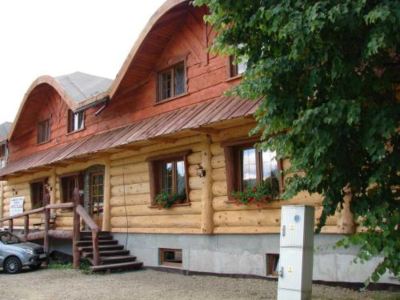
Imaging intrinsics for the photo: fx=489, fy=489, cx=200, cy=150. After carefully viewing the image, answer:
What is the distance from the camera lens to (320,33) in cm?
574

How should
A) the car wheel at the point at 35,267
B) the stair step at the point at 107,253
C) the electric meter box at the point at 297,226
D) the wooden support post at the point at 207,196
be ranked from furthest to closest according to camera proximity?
1. the car wheel at the point at 35,267
2. the stair step at the point at 107,253
3. the wooden support post at the point at 207,196
4. the electric meter box at the point at 297,226

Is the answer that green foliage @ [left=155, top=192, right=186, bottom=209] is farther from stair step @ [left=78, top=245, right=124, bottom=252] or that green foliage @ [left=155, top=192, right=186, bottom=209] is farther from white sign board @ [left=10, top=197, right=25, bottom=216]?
white sign board @ [left=10, top=197, right=25, bottom=216]

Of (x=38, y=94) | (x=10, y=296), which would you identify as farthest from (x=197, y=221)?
(x=38, y=94)

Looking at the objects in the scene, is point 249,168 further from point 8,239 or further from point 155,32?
point 8,239

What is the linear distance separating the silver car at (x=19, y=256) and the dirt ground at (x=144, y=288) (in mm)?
→ 1415

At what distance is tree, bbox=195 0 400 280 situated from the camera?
18.1 ft

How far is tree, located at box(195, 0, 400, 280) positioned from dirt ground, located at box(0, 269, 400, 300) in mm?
3184

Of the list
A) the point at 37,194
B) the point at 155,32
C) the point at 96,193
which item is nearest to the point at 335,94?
the point at 155,32

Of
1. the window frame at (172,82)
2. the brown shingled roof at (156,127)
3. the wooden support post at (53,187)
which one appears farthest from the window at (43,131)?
the window frame at (172,82)

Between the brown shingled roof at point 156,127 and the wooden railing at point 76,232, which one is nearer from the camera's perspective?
the brown shingled roof at point 156,127

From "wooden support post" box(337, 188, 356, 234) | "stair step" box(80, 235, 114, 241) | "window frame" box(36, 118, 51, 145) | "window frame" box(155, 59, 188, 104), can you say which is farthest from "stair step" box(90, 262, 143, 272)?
"window frame" box(36, 118, 51, 145)

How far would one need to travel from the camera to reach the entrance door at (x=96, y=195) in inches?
691

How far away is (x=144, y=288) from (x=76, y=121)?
33.2 feet

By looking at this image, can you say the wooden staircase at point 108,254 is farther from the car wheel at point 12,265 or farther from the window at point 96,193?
the car wheel at point 12,265
